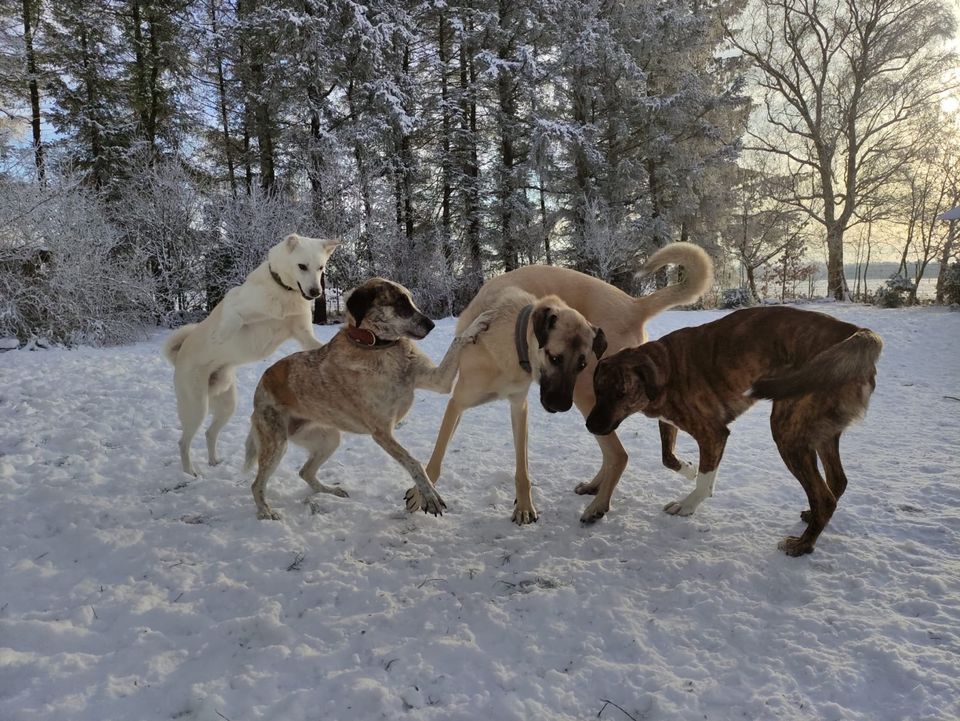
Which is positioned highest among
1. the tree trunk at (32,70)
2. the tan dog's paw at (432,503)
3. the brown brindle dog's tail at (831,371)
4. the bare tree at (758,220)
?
the tree trunk at (32,70)

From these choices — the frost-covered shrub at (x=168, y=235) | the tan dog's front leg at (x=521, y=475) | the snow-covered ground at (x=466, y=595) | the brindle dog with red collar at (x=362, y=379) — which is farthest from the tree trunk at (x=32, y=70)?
the tan dog's front leg at (x=521, y=475)

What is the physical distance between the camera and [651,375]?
11.8 feet

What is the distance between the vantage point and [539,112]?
69.5 feet

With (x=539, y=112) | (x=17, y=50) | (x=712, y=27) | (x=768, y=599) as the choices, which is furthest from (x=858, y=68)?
(x=17, y=50)

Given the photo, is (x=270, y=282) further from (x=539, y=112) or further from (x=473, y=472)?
(x=539, y=112)

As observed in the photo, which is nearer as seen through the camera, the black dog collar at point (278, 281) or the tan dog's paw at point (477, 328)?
the tan dog's paw at point (477, 328)

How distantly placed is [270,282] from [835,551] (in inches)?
174

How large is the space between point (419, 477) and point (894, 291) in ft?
67.9

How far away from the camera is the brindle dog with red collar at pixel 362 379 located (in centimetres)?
359

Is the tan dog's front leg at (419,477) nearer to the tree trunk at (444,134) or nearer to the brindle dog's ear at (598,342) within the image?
the brindle dog's ear at (598,342)

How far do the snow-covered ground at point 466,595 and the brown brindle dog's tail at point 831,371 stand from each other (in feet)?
3.19

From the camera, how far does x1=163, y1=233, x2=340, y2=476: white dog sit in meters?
4.44

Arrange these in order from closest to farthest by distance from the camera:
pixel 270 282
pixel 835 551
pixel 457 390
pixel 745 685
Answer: pixel 745 685 < pixel 835 551 < pixel 457 390 < pixel 270 282

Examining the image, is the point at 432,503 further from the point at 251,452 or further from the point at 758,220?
the point at 758,220
